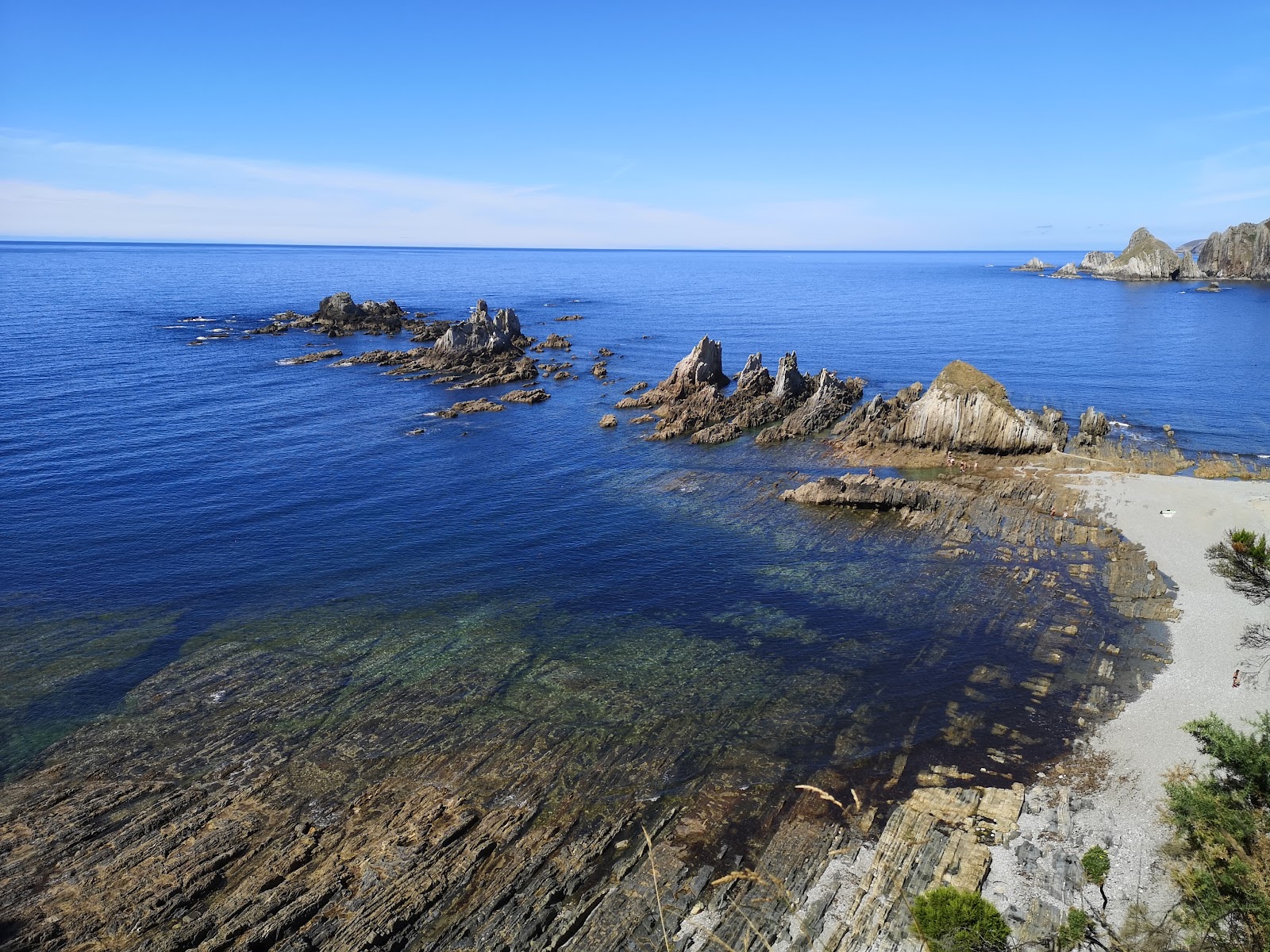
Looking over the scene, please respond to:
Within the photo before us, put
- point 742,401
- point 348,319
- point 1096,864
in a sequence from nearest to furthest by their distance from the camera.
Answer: point 1096,864 → point 742,401 → point 348,319

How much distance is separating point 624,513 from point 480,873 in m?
32.5

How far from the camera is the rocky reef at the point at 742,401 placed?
240 feet

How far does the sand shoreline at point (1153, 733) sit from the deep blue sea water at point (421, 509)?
5.32 m

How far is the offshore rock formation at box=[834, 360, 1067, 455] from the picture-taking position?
62125 millimetres

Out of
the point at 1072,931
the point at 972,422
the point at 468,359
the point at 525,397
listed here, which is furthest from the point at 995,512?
the point at 468,359

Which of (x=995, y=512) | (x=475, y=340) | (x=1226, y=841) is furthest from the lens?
(x=475, y=340)

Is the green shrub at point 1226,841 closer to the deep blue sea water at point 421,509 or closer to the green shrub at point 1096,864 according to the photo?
the green shrub at point 1096,864

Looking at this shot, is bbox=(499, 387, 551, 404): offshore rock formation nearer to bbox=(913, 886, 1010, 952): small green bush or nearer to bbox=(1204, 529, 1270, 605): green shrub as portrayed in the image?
bbox=(1204, 529, 1270, 605): green shrub

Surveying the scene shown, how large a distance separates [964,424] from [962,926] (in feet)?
173

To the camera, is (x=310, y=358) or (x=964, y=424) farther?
(x=310, y=358)

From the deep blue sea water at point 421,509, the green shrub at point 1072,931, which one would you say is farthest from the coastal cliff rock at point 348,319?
the green shrub at point 1072,931

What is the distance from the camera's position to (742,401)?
82.4m

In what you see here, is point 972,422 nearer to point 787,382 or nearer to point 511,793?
point 787,382

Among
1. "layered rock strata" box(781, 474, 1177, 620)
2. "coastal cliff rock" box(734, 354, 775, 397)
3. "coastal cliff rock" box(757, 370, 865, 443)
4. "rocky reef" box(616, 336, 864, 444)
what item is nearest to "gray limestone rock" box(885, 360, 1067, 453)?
"layered rock strata" box(781, 474, 1177, 620)
